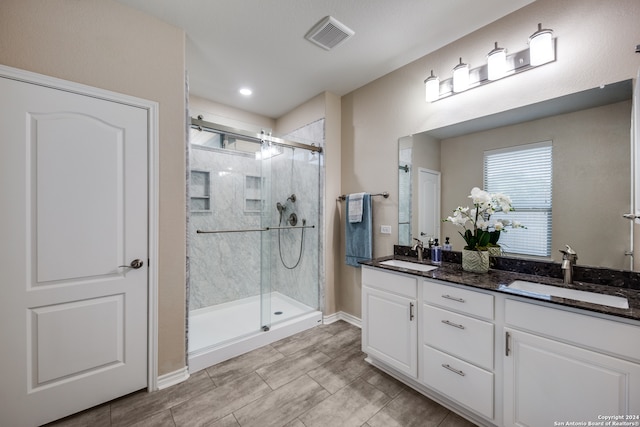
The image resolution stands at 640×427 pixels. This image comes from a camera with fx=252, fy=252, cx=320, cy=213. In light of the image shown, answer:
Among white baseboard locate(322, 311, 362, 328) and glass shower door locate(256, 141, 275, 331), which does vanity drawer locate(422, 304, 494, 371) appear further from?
glass shower door locate(256, 141, 275, 331)

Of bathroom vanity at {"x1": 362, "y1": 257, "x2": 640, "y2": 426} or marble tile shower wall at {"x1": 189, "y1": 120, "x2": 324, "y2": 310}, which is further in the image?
marble tile shower wall at {"x1": 189, "y1": 120, "x2": 324, "y2": 310}

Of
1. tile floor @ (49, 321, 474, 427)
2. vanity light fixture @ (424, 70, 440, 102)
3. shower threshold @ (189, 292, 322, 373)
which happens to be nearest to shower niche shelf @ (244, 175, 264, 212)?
shower threshold @ (189, 292, 322, 373)

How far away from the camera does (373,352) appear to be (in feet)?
6.78

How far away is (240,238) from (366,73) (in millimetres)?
2544

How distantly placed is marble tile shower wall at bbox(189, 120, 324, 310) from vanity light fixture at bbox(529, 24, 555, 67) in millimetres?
1945

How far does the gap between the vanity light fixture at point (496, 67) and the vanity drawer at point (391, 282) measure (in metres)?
1.55

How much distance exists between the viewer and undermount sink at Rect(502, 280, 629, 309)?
129 centimetres

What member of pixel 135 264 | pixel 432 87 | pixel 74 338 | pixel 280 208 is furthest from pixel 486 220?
pixel 74 338

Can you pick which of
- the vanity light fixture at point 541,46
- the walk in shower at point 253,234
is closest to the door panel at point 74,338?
the walk in shower at point 253,234

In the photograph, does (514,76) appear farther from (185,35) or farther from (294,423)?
(294,423)

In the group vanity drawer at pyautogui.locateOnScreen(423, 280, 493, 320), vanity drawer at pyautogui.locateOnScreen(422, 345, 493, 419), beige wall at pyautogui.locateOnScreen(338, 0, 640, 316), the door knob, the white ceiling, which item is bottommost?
vanity drawer at pyautogui.locateOnScreen(422, 345, 493, 419)

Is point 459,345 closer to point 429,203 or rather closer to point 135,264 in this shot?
point 429,203

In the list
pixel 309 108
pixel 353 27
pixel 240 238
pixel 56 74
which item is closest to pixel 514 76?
pixel 353 27

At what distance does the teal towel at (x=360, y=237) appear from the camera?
8.86 ft
